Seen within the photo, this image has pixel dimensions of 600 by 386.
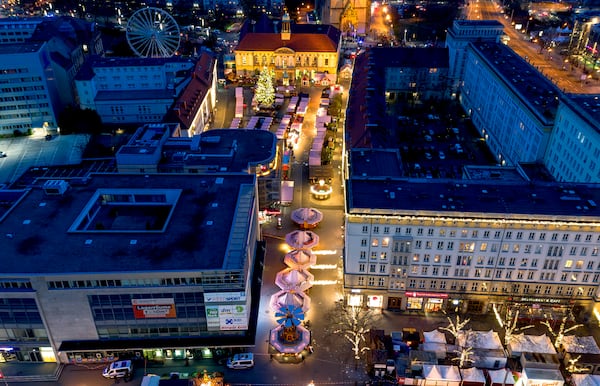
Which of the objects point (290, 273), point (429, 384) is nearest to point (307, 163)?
point (290, 273)

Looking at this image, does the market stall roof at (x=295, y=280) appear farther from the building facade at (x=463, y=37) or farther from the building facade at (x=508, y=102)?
the building facade at (x=463, y=37)

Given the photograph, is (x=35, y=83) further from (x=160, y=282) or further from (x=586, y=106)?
(x=586, y=106)

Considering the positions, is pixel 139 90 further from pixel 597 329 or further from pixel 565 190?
pixel 597 329

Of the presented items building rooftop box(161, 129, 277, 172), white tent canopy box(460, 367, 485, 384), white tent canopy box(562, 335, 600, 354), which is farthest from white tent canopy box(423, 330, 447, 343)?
building rooftop box(161, 129, 277, 172)

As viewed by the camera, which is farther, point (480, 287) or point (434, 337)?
point (480, 287)

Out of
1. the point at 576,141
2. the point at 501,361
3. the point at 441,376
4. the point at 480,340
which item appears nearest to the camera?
the point at 441,376

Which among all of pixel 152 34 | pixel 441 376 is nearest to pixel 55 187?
pixel 441 376
